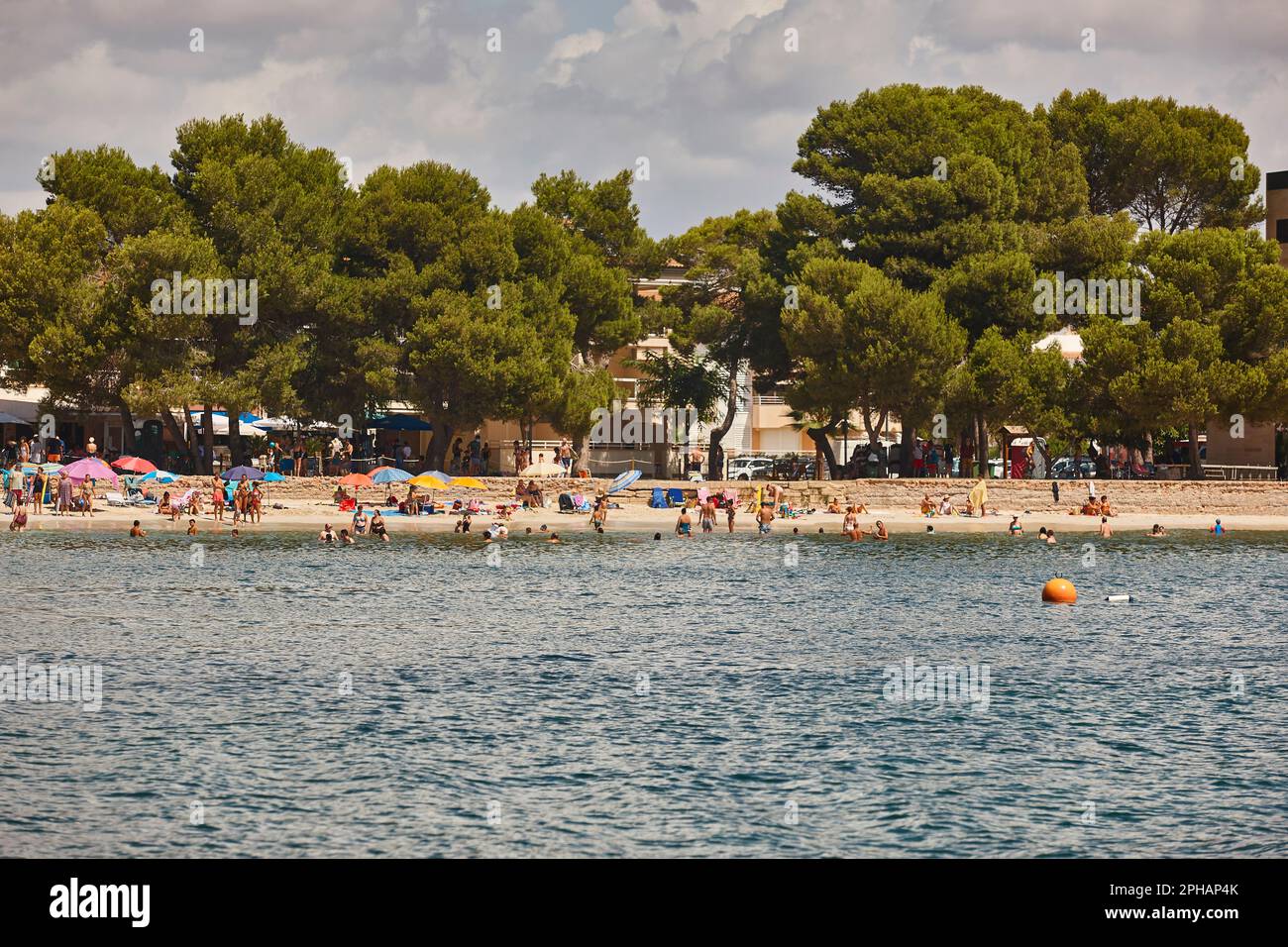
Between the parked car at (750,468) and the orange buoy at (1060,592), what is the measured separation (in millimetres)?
36541

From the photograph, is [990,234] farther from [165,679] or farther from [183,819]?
[183,819]

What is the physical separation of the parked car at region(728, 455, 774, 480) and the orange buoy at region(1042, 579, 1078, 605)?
36.5 meters

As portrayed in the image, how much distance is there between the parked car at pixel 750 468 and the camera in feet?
247

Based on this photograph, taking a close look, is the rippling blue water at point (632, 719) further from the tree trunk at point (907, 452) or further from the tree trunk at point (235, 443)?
the tree trunk at point (907, 452)

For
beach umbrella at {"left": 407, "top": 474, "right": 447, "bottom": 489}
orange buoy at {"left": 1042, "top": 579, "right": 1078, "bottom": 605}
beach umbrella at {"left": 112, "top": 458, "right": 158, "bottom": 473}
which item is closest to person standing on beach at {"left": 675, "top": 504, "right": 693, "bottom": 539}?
beach umbrella at {"left": 407, "top": 474, "right": 447, "bottom": 489}

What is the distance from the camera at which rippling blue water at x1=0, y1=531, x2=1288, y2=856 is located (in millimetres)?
16188

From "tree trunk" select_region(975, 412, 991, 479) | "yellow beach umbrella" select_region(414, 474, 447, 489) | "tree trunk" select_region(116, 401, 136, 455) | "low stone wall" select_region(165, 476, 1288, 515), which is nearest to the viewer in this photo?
"yellow beach umbrella" select_region(414, 474, 447, 489)

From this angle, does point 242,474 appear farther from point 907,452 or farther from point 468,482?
point 907,452

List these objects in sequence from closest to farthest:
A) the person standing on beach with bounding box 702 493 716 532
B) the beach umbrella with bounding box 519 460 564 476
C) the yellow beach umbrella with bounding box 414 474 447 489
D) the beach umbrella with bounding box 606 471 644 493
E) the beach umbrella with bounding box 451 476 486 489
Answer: the person standing on beach with bounding box 702 493 716 532 → the yellow beach umbrella with bounding box 414 474 447 489 → the beach umbrella with bounding box 451 476 486 489 → the beach umbrella with bounding box 606 471 644 493 → the beach umbrella with bounding box 519 460 564 476

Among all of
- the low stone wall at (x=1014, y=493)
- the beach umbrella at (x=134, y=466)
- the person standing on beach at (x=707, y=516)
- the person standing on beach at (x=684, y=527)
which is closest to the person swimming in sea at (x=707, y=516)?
the person standing on beach at (x=707, y=516)

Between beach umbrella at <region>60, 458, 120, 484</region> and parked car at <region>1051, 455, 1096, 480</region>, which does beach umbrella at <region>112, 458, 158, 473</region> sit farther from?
parked car at <region>1051, 455, 1096, 480</region>

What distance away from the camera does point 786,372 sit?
226 ft
